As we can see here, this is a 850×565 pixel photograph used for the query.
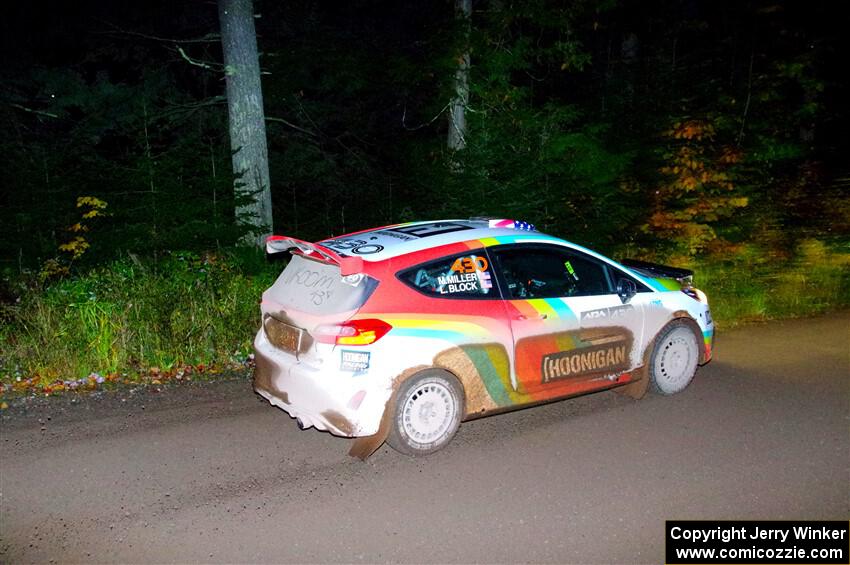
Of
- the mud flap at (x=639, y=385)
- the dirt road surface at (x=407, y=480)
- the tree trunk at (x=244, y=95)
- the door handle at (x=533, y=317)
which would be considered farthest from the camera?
the tree trunk at (x=244, y=95)

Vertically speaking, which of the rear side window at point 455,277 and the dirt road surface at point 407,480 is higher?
the rear side window at point 455,277

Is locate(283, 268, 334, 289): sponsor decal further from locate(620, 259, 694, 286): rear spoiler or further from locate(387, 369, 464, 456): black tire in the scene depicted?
locate(620, 259, 694, 286): rear spoiler

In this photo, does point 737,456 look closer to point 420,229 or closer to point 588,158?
point 420,229

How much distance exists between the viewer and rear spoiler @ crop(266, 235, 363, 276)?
208 inches

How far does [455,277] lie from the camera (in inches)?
225

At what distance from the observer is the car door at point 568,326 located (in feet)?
19.4

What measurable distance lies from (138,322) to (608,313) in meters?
5.26

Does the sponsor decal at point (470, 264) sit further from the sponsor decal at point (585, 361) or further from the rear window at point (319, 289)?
the sponsor decal at point (585, 361)

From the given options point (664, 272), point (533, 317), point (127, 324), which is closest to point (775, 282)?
point (664, 272)

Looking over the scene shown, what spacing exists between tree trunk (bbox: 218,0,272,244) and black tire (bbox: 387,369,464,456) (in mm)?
7503

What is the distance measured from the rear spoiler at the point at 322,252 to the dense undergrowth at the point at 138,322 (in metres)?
Answer: 2.40

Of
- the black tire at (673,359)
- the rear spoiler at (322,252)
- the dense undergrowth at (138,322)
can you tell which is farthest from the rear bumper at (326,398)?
the black tire at (673,359)

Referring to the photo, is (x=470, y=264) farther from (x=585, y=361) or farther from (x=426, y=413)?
(x=585, y=361)

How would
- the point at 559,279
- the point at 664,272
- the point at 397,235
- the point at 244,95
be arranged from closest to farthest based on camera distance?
the point at 397,235 → the point at 559,279 → the point at 664,272 → the point at 244,95
